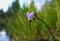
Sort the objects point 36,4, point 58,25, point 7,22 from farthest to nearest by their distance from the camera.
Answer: point 7,22 → point 36,4 → point 58,25

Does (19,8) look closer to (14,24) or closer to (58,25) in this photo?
(14,24)

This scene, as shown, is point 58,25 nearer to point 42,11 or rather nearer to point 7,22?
point 42,11

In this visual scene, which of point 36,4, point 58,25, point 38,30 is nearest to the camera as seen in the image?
point 58,25

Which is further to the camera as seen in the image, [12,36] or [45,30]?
[12,36]

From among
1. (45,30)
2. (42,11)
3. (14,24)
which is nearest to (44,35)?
(45,30)

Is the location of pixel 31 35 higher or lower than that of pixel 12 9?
lower

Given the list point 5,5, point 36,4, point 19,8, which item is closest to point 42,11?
point 36,4

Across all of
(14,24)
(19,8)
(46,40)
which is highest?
(19,8)
